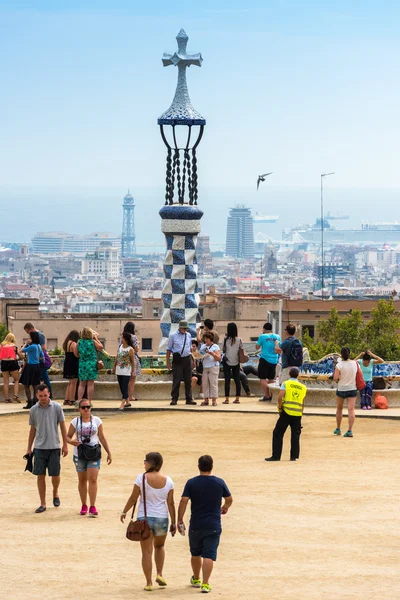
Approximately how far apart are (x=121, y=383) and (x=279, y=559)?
386 inches

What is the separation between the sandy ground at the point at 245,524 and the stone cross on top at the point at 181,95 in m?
9.57

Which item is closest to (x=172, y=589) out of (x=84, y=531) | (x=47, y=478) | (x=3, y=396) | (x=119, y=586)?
(x=119, y=586)

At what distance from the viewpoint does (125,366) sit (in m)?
22.1

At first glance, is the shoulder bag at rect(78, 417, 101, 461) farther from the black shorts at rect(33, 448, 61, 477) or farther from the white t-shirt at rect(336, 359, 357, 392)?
the white t-shirt at rect(336, 359, 357, 392)

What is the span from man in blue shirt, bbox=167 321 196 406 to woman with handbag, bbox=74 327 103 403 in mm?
1287

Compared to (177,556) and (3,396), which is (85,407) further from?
(3,396)

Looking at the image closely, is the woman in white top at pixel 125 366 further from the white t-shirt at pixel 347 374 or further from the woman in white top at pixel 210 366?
the white t-shirt at pixel 347 374

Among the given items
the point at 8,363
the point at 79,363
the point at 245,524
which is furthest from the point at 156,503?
the point at 8,363

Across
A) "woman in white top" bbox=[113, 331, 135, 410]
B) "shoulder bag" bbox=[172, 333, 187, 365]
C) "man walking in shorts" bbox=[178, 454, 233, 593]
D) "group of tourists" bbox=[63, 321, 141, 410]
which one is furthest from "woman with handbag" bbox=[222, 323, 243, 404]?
"man walking in shorts" bbox=[178, 454, 233, 593]

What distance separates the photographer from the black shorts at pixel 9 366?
899 inches

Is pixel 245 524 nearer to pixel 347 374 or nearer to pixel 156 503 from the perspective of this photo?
pixel 156 503

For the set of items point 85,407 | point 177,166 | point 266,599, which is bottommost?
point 266,599

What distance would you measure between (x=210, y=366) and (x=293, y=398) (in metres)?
4.66

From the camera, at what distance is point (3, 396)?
23.3 metres
